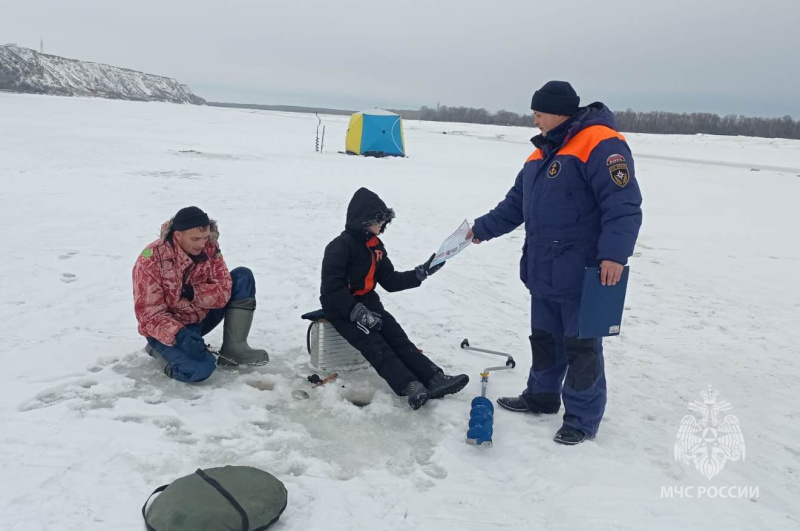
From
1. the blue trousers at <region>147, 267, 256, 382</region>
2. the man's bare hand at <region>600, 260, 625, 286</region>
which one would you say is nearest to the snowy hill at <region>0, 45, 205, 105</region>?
the blue trousers at <region>147, 267, 256, 382</region>

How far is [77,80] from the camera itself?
13000 cm

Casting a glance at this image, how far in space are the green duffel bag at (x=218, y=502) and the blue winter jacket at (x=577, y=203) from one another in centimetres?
205

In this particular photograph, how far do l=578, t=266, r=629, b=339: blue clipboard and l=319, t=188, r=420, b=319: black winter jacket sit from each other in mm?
1513

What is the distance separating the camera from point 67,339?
181 inches

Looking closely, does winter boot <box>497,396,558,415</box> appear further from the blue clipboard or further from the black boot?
the blue clipboard

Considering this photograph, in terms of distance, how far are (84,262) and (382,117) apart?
→ 18.4 meters

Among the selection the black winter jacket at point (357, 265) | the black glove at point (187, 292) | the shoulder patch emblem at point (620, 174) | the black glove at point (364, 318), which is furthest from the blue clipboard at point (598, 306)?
the black glove at point (187, 292)

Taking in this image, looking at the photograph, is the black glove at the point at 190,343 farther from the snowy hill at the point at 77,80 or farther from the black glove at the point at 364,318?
the snowy hill at the point at 77,80

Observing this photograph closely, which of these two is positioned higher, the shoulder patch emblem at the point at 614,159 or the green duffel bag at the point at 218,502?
the shoulder patch emblem at the point at 614,159

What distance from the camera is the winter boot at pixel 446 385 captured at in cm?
398

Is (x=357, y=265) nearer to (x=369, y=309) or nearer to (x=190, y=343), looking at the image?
(x=369, y=309)

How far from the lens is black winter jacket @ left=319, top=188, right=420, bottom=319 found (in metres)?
4.15

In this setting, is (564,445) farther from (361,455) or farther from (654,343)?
(654,343)

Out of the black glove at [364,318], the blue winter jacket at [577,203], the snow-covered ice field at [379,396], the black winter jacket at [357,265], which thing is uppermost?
the blue winter jacket at [577,203]
